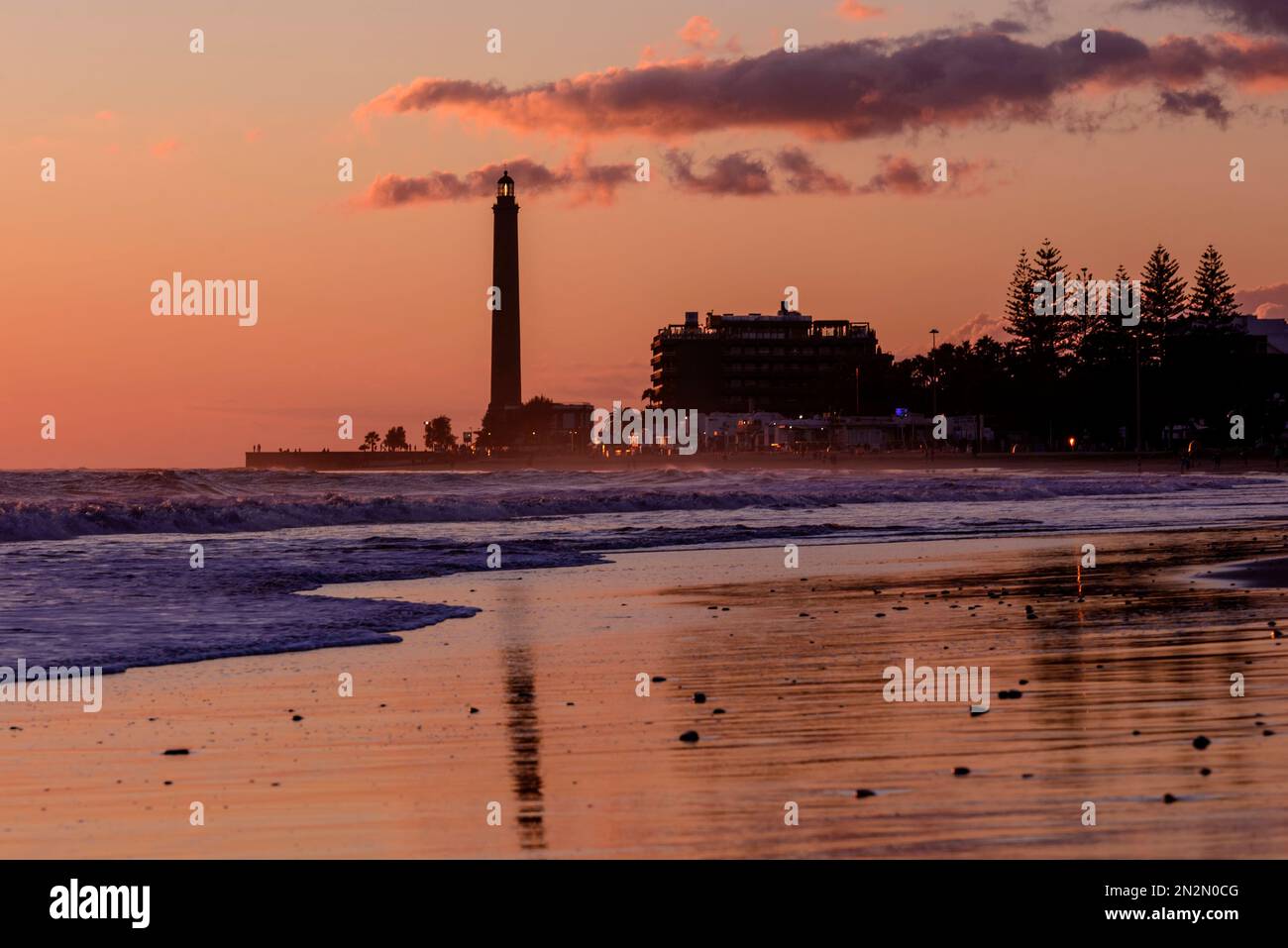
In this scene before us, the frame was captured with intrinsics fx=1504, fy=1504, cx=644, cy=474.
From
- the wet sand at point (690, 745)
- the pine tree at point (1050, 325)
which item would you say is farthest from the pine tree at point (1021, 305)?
the wet sand at point (690, 745)

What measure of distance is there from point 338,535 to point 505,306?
445ft

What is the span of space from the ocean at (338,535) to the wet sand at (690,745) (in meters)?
1.80

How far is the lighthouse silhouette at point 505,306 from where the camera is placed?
171m

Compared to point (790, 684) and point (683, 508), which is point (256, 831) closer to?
point (790, 684)

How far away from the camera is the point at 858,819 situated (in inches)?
269

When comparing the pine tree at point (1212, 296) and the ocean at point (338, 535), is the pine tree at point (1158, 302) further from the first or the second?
the ocean at point (338, 535)

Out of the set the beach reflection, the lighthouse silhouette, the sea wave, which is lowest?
the beach reflection

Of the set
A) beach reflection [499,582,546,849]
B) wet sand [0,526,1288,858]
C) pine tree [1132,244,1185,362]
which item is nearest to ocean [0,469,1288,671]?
beach reflection [499,582,546,849]

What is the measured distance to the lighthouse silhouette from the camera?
171 metres

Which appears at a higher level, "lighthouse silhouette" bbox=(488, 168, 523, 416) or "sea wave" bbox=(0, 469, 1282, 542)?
"lighthouse silhouette" bbox=(488, 168, 523, 416)

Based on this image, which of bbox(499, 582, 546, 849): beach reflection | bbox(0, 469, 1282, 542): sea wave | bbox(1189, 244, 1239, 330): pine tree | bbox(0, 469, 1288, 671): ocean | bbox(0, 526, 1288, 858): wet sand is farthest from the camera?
bbox(1189, 244, 1239, 330): pine tree

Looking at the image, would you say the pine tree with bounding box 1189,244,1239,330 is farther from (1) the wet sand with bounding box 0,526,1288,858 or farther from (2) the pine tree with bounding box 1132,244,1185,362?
(1) the wet sand with bounding box 0,526,1288,858

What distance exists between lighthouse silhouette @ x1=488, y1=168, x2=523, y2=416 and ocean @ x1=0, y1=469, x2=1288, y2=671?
317 ft

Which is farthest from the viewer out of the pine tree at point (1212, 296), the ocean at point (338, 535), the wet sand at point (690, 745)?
the pine tree at point (1212, 296)
